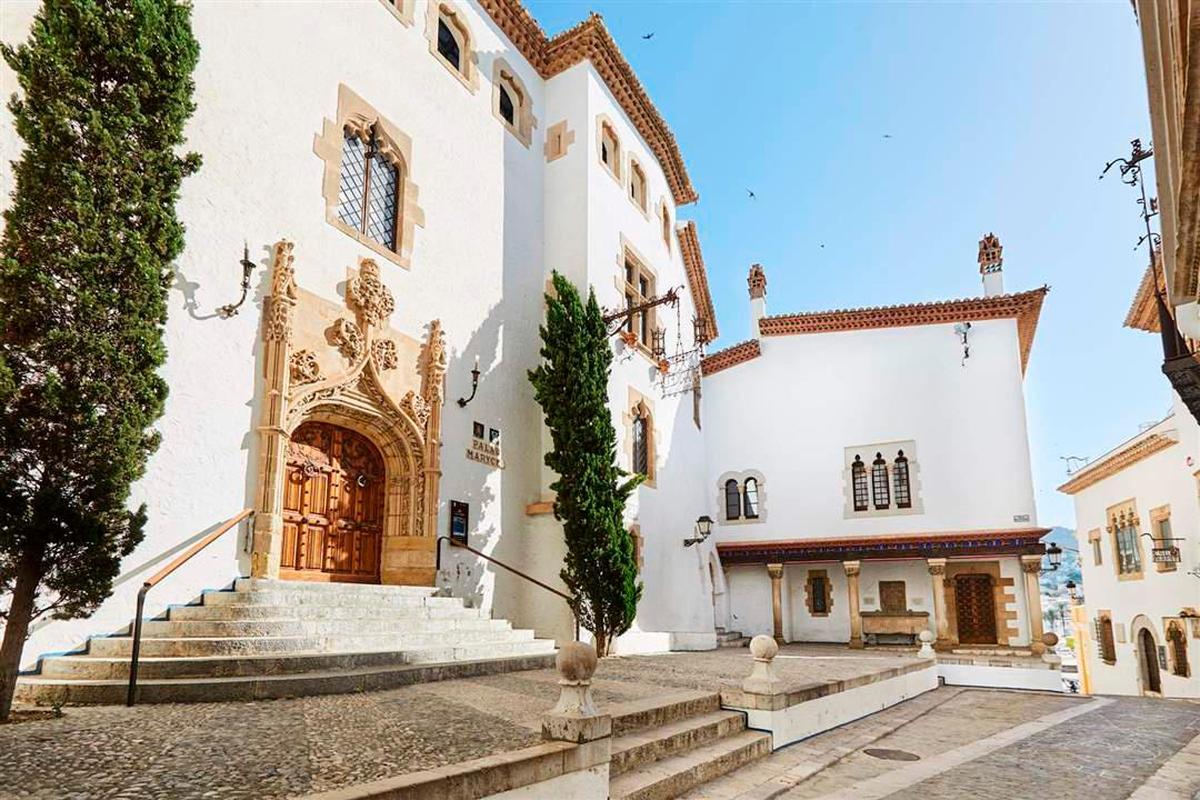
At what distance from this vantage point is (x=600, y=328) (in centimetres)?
1230

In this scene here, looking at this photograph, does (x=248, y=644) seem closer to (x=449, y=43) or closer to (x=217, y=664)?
(x=217, y=664)

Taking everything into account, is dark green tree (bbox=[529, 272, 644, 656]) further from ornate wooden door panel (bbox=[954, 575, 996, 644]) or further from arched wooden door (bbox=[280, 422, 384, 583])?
ornate wooden door panel (bbox=[954, 575, 996, 644])

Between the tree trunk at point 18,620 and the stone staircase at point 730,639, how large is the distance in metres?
15.0

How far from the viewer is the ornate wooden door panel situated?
19.3 meters

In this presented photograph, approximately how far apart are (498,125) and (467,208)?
2217 mm

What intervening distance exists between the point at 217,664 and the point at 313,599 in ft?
5.22

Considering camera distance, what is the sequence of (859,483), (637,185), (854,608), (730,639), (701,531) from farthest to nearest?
(859,483) < (854,608) < (730,639) < (701,531) < (637,185)

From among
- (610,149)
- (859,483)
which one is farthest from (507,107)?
(859,483)

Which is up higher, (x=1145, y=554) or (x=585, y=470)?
(x=585, y=470)

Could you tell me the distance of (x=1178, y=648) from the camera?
18156 millimetres

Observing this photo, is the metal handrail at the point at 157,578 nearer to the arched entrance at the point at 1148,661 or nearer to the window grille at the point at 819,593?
the window grille at the point at 819,593

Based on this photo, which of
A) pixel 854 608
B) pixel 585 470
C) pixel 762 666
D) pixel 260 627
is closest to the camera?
pixel 260 627

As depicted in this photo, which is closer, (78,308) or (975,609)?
(78,308)

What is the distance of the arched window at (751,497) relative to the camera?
21734 mm
